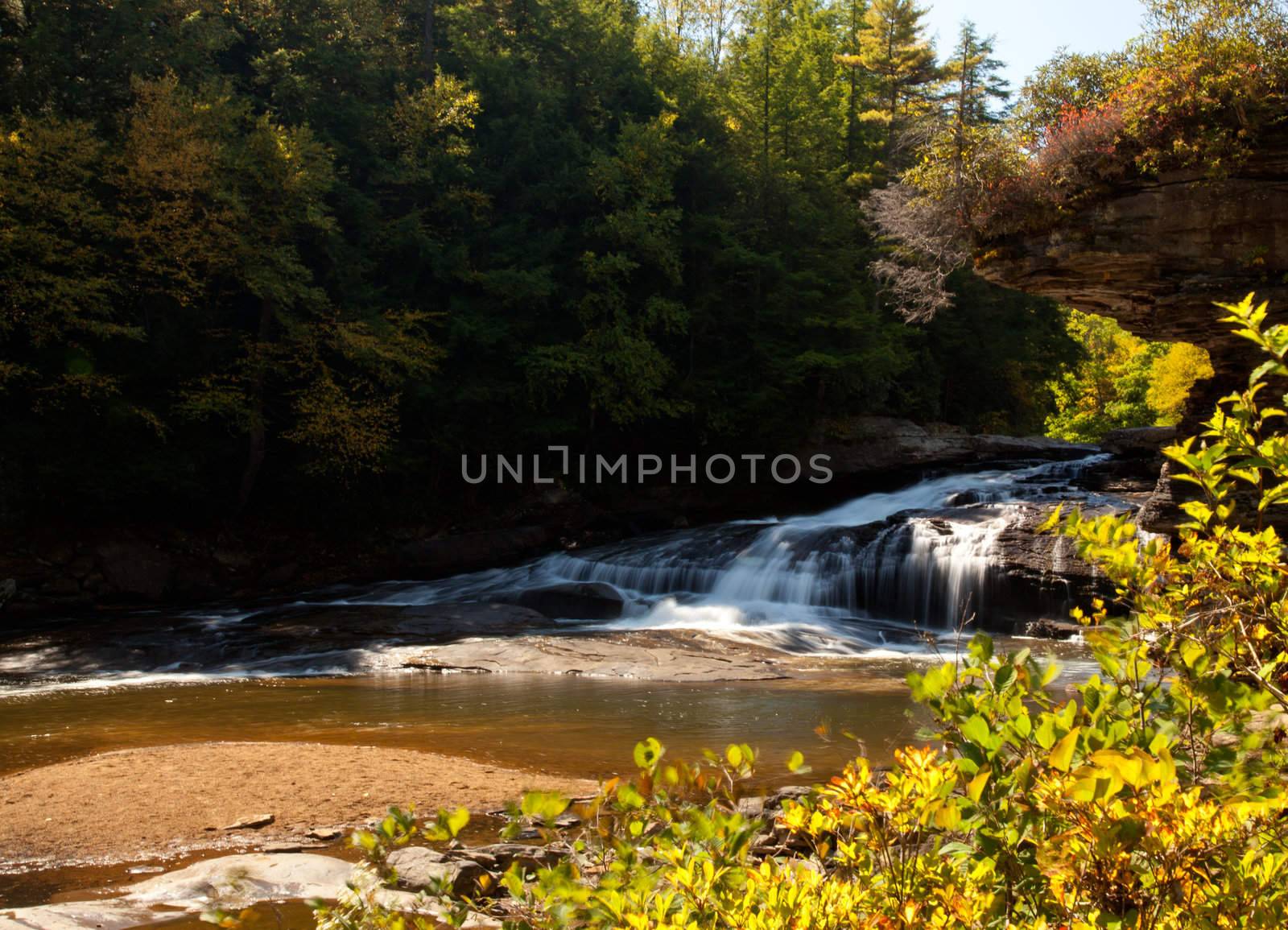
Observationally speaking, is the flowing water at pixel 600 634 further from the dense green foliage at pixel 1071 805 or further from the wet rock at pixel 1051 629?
the dense green foliage at pixel 1071 805

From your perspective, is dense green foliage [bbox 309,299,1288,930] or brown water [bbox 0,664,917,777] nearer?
dense green foliage [bbox 309,299,1288,930]

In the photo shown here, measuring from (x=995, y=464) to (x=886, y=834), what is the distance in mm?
21150

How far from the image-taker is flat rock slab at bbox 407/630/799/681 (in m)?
11.2

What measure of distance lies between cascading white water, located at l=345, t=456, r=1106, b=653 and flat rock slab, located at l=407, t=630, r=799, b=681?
961mm

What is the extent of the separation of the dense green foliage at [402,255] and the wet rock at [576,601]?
5347 mm

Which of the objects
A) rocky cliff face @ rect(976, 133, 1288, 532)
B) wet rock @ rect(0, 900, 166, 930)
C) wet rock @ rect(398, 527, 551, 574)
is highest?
rocky cliff face @ rect(976, 133, 1288, 532)

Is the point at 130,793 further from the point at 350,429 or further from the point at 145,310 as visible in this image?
the point at 145,310

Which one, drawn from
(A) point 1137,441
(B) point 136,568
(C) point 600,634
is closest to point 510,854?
(C) point 600,634

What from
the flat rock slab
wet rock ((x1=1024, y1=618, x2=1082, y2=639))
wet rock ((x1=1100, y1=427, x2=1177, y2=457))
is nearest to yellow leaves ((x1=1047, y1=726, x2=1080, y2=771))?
the flat rock slab

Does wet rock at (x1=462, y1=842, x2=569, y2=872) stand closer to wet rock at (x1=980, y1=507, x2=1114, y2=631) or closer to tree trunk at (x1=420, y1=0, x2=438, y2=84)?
wet rock at (x1=980, y1=507, x2=1114, y2=631)

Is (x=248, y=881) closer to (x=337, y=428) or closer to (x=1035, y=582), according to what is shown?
(x=1035, y=582)

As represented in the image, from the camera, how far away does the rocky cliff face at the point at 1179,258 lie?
10.2 metres

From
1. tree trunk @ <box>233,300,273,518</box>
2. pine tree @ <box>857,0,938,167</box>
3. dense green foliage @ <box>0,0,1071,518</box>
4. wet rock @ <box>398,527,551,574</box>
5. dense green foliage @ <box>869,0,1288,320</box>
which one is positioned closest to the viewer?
dense green foliage @ <box>869,0,1288,320</box>

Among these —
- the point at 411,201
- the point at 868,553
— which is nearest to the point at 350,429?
the point at 411,201
